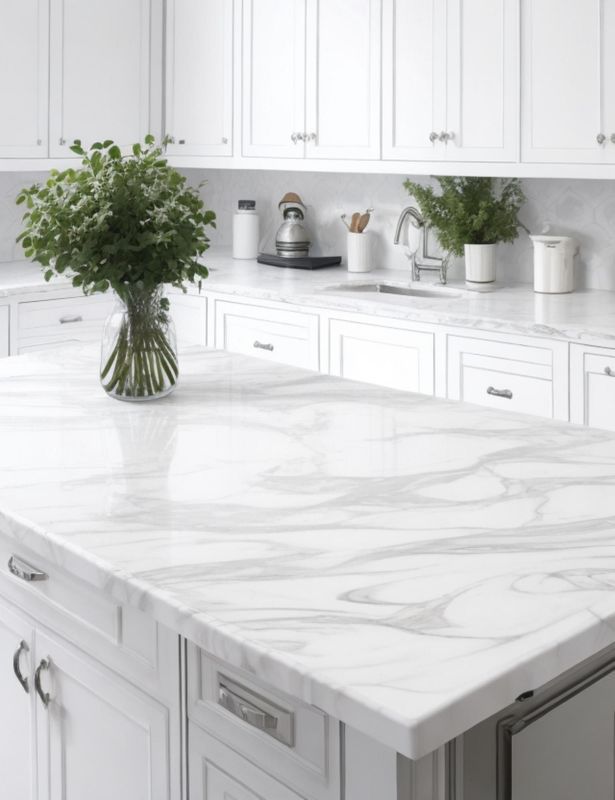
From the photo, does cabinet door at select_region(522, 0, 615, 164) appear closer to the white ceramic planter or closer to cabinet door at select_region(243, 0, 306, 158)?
the white ceramic planter

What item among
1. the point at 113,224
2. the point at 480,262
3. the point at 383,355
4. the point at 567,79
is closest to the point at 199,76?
the point at 480,262

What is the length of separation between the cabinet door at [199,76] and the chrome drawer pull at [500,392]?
1842 millimetres

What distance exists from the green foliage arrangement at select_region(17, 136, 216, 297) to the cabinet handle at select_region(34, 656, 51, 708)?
766 mm

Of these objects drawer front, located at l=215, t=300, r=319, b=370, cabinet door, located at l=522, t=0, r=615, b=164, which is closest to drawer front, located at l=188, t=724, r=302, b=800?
cabinet door, located at l=522, t=0, r=615, b=164

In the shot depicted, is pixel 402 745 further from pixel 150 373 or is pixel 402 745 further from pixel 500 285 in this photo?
pixel 500 285

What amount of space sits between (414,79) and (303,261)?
1.05 metres

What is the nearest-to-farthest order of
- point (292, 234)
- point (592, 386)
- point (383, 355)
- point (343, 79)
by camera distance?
1. point (592, 386)
2. point (383, 355)
3. point (343, 79)
4. point (292, 234)

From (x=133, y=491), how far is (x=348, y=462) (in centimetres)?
39

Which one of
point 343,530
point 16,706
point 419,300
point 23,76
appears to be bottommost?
point 16,706

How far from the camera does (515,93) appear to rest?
3.58m

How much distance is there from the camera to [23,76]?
4359mm

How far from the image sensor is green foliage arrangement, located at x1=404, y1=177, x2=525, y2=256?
4.04 metres

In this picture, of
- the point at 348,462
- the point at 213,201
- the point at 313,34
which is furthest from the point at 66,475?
the point at 213,201

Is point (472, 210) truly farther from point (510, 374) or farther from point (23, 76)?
point (23, 76)
